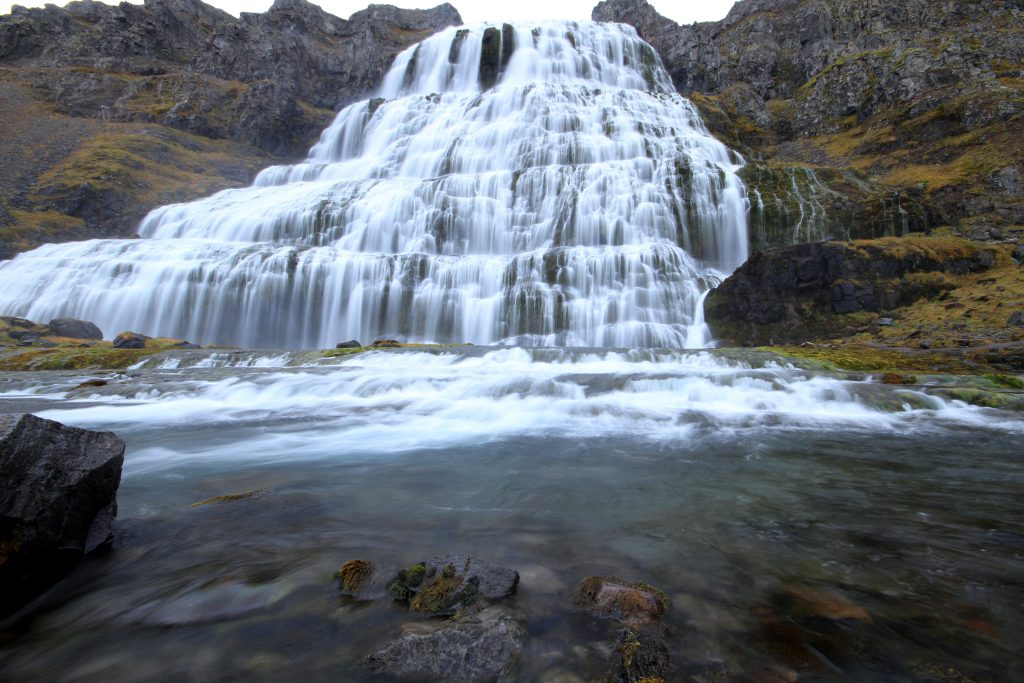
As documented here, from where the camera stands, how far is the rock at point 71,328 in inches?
687

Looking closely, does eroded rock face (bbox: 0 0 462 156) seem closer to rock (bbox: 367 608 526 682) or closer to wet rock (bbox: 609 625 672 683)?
rock (bbox: 367 608 526 682)

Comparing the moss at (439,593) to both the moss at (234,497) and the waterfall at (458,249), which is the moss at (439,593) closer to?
the moss at (234,497)

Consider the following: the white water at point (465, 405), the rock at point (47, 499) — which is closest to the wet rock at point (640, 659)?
the rock at point (47, 499)

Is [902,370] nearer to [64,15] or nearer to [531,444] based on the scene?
[531,444]

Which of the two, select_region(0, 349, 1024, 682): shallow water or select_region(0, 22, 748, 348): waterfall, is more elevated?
select_region(0, 22, 748, 348): waterfall

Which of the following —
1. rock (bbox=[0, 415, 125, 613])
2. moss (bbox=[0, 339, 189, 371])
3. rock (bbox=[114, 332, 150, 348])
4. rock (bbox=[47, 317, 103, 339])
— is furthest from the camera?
rock (bbox=[47, 317, 103, 339])

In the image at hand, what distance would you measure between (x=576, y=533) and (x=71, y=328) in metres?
21.6

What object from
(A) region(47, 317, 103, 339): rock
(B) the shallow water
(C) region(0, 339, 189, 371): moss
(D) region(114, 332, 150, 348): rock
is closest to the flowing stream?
(B) the shallow water

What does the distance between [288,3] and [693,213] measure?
2263 inches

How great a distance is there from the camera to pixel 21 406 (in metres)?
9.23

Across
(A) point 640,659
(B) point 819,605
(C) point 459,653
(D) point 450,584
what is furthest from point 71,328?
(B) point 819,605

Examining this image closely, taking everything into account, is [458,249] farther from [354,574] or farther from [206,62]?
[206,62]

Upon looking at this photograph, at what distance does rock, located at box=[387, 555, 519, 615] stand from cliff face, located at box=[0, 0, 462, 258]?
32.1 meters

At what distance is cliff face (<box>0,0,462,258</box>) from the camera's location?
29.4 metres
